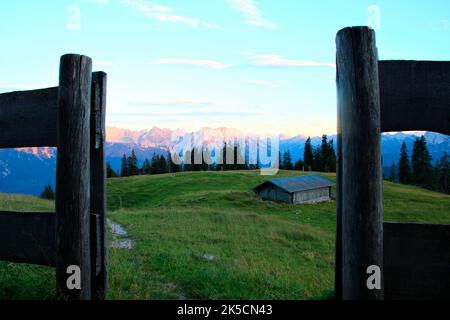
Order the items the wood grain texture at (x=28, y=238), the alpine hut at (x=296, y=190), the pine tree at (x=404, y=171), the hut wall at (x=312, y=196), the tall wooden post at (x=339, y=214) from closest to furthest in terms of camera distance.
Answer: the tall wooden post at (x=339, y=214) < the wood grain texture at (x=28, y=238) < the alpine hut at (x=296, y=190) < the hut wall at (x=312, y=196) < the pine tree at (x=404, y=171)

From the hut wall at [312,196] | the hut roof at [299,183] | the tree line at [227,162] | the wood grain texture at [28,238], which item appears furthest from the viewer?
the tree line at [227,162]

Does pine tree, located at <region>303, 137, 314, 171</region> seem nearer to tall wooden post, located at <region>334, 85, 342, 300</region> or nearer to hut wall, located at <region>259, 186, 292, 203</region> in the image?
hut wall, located at <region>259, 186, 292, 203</region>

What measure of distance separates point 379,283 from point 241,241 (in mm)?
14434

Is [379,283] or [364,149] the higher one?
[364,149]

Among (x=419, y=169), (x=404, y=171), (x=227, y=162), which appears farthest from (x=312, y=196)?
(x=227, y=162)

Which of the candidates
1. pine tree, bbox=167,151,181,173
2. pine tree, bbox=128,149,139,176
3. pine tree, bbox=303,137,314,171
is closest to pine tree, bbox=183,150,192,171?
pine tree, bbox=167,151,181,173

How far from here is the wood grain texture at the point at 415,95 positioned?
3479 mm

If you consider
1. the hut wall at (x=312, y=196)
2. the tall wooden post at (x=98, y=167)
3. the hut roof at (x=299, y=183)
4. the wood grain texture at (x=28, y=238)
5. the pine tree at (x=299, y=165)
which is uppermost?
the tall wooden post at (x=98, y=167)

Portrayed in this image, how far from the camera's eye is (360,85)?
138 inches

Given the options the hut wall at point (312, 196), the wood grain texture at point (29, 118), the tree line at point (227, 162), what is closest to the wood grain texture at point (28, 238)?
the wood grain texture at point (29, 118)

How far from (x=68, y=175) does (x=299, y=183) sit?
1871 inches

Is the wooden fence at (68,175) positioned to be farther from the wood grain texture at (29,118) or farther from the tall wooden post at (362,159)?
the tall wooden post at (362,159)
